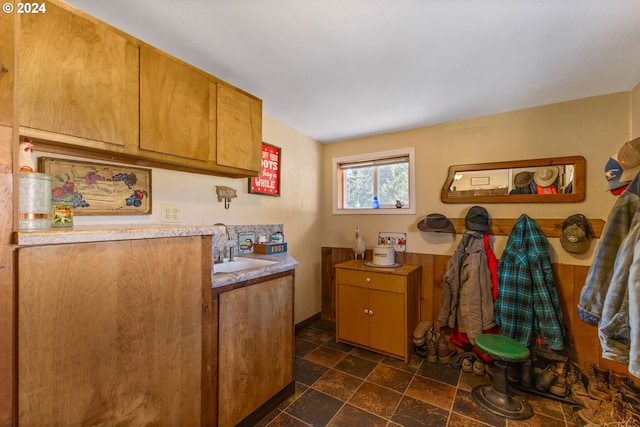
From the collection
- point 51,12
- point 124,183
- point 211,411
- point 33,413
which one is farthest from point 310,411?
point 51,12

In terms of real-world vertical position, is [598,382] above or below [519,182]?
below

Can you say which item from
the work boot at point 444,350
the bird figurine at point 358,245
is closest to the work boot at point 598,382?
the work boot at point 444,350

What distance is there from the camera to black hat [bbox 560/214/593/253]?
6.53ft

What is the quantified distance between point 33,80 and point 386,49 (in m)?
→ 1.62

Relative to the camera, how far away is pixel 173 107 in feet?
4.80

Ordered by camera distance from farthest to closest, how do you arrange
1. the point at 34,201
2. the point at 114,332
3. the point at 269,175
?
the point at 269,175 < the point at 114,332 < the point at 34,201

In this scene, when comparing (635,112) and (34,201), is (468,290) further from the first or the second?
(34,201)

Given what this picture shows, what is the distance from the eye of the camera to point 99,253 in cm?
94

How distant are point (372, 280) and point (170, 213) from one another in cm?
175

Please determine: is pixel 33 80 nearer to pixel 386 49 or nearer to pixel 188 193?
pixel 188 193

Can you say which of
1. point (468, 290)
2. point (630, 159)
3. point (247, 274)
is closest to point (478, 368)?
point (468, 290)

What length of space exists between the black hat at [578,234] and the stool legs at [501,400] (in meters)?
1.07

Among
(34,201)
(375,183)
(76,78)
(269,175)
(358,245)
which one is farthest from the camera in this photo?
(375,183)

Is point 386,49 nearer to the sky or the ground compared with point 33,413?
nearer to the sky
